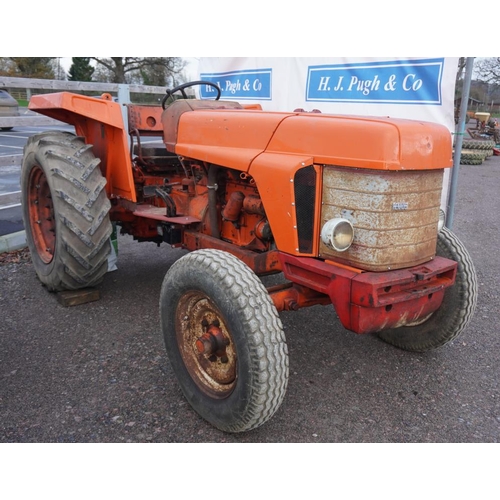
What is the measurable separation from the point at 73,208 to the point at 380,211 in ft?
→ 7.60

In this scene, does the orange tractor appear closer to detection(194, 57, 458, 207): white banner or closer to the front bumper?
the front bumper

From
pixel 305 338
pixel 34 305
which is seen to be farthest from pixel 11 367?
pixel 305 338

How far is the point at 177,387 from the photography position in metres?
3.02

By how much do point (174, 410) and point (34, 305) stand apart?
2.00 metres

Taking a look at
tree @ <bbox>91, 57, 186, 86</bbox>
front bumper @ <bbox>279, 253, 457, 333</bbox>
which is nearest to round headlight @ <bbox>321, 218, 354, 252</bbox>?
front bumper @ <bbox>279, 253, 457, 333</bbox>

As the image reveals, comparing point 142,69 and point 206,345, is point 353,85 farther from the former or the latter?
point 142,69

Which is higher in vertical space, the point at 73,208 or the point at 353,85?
the point at 353,85

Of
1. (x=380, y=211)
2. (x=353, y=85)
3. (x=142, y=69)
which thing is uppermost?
(x=142, y=69)

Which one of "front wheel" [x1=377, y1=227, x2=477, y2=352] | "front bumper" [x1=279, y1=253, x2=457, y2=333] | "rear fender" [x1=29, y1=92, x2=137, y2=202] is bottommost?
"front wheel" [x1=377, y1=227, x2=477, y2=352]

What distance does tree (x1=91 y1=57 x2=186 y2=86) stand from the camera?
26656 mm

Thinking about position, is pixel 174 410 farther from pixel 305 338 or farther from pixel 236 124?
pixel 236 124

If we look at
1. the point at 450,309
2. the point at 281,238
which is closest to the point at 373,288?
the point at 281,238

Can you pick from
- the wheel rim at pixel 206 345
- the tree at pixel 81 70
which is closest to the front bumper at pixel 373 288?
the wheel rim at pixel 206 345

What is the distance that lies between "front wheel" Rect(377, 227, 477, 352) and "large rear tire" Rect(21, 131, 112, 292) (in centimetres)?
239
